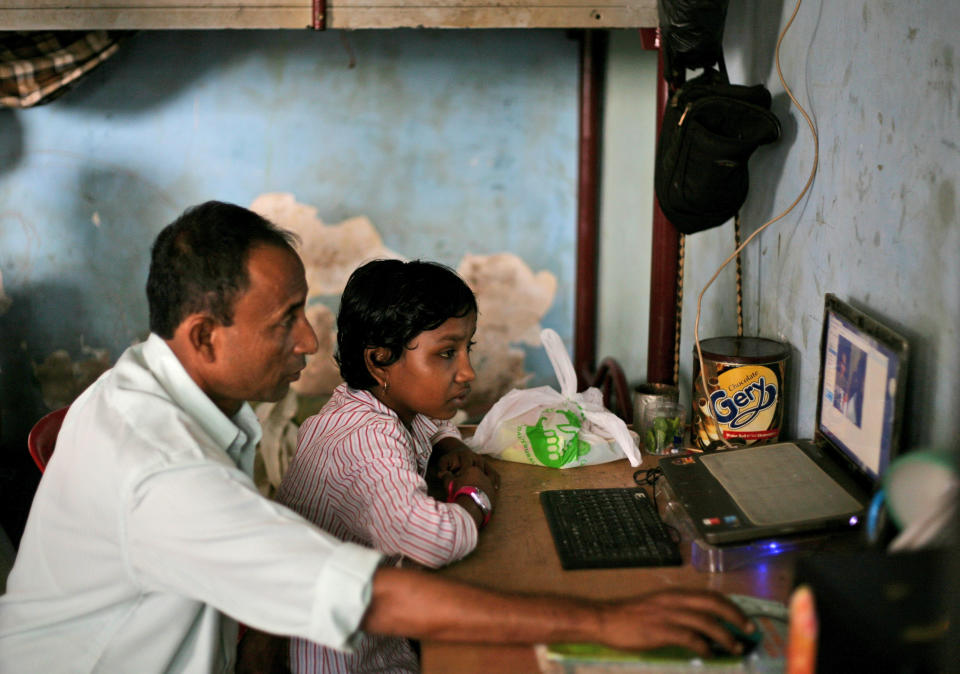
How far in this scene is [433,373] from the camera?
5.26 feet

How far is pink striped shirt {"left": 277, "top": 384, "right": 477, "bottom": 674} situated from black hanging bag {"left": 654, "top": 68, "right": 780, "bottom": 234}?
829 mm

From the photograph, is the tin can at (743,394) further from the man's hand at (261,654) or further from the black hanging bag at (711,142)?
the man's hand at (261,654)

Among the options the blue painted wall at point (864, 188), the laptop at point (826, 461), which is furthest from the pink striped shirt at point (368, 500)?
the blue painted wall at point (864, 188)

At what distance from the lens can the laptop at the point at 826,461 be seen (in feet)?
4.15

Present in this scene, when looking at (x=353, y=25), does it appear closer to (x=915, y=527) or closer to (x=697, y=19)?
(x=697, y=19)

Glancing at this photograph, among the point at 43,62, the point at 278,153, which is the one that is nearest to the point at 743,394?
the point at 278,153

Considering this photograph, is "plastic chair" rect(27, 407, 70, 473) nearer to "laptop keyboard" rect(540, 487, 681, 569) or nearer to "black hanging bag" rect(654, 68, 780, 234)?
"laptop keyboard" rect(540, 487, 681, 569)

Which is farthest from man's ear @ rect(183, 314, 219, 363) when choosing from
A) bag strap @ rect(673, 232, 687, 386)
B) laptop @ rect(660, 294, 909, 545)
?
bag strap @ rect(673, 232, 687, 386)

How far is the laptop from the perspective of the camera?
1265 millimetres

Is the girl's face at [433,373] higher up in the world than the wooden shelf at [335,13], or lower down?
lower down

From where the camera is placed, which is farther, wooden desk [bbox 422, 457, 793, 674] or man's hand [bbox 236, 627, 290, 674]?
man's hand [bbox 236, 627, 290, 674]

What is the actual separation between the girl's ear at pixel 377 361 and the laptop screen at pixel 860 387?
2.72ft

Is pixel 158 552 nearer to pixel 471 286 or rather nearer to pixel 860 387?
pixel 860 387

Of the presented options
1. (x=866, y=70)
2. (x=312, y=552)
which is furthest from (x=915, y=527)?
(x=866, y=70)
